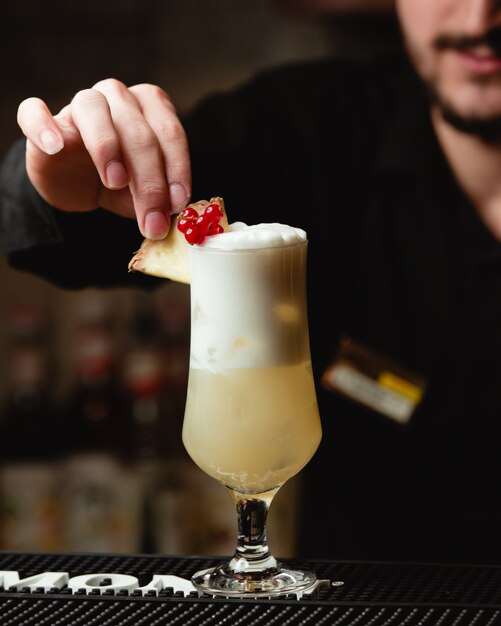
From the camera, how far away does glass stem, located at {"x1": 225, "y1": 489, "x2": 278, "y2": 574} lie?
1.09 metres

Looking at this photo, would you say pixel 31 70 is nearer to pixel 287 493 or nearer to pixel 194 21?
pixel 194 21

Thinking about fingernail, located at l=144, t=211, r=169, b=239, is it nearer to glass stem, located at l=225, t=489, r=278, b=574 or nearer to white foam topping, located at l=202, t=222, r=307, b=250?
white foam topping, located at l=202, t=222, r=307, b=250

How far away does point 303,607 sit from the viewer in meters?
0.99

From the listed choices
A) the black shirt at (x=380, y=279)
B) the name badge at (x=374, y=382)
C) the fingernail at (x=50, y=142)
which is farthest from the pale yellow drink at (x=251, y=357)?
the name badge at (x=374, y=382)

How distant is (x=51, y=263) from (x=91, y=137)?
57cm

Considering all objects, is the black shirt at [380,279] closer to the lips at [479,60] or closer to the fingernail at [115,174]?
the lips at [479,60]

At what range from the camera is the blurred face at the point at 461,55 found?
1.78m

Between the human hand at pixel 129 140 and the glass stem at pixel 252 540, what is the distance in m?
0.31

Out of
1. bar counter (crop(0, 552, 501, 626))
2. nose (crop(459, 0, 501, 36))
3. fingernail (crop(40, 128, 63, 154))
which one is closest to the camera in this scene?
bar counter (crop(0, 552, 501, 626))

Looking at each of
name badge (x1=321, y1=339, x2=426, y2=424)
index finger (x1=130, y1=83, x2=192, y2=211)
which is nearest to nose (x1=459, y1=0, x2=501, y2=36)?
name badge (x1=321, y1=339, x2=426, y2=424)

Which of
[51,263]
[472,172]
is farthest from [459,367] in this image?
[51,263]

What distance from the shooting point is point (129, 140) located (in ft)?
3.89

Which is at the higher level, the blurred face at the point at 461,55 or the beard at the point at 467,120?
the blurred face at the point at 461,55

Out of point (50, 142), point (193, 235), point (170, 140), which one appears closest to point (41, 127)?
point (50, 142)
